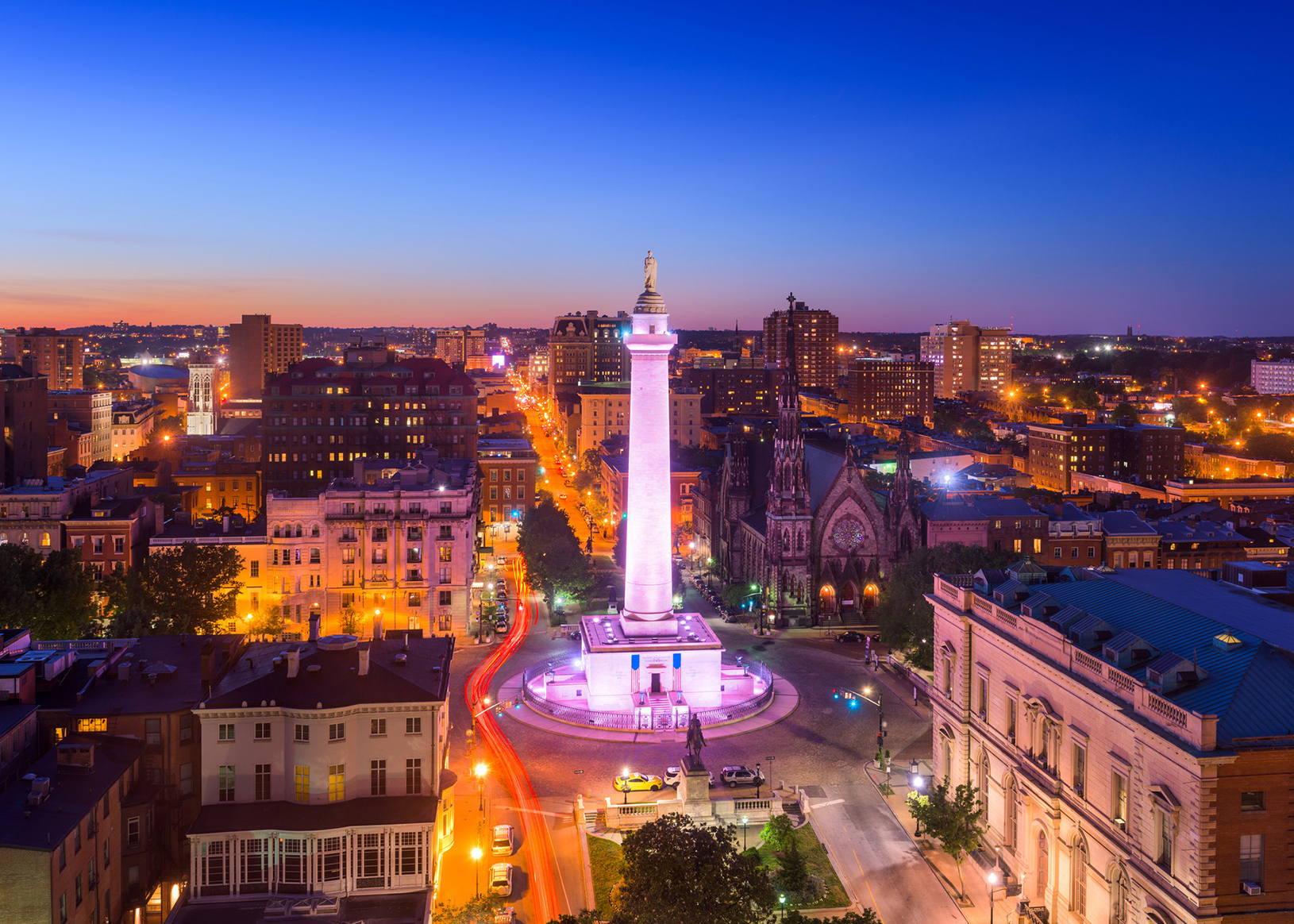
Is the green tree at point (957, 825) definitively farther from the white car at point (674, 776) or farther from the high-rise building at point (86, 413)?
the high-rise building at point (86, 413)

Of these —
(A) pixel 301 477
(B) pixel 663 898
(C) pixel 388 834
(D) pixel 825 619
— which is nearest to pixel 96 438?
(A) pixel 301 477

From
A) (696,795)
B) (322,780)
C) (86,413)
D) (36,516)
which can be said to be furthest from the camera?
(86,413)

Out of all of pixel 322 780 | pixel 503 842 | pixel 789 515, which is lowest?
pixel 503 842

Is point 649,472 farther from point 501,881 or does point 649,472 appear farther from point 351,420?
point 351,420

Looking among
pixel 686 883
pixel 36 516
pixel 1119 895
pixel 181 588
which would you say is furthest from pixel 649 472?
pixel 36 516

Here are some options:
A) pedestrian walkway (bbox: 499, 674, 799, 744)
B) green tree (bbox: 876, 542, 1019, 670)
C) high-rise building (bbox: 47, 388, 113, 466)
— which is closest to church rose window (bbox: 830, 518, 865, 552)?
green tree (bbox: 876, 542, 1019, 670)

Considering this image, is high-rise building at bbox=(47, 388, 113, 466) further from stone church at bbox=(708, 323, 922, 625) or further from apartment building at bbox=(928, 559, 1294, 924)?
apartment building at bbox=(928, 559, 1294, 924)

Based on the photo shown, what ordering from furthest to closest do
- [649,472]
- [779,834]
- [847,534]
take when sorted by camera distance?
[847,534]
[649,472]
[779,834]
